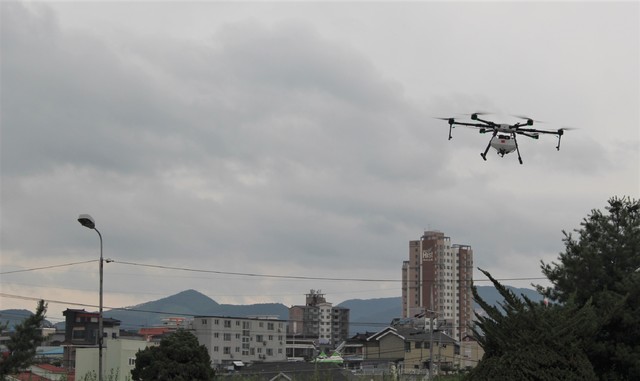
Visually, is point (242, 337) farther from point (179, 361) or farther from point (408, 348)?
point (179, 361)

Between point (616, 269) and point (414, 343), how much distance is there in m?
88.9

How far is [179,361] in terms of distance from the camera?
34.3 metres

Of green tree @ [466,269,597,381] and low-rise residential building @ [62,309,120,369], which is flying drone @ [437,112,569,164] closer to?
green tree @ [466,269,597,381]

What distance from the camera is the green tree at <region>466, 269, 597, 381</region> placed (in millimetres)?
17922

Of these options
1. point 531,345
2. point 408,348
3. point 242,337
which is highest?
point 531,345

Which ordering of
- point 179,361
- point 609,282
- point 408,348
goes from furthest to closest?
point 408,348 → point 179,361 → point 609,282

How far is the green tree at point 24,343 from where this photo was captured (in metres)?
40.0

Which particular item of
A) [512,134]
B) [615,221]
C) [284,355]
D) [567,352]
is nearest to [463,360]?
[284,355]

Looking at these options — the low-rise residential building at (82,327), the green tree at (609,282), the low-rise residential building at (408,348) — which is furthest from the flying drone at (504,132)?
the low-rise residential building at (82,327)

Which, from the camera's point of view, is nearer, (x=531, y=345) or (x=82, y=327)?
(x=531, y=345)

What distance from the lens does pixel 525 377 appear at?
17.8 metres

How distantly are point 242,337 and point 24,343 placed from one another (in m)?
108

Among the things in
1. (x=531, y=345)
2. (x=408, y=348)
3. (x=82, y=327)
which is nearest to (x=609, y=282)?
(x=531, y=345)

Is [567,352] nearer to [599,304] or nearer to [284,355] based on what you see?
[599,304]
